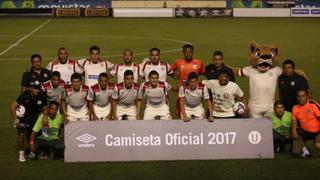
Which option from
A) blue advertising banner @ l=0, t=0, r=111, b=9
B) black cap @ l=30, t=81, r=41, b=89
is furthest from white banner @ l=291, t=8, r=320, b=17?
black cap @ l=30, t=81, r=41, b=89

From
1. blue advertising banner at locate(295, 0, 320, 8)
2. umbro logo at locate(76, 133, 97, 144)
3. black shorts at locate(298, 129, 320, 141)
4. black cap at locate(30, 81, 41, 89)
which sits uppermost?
blue advertising banner at locate(295, 0, 320, 8)

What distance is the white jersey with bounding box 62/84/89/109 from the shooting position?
42.3ft

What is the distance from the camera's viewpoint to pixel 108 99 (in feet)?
43.4

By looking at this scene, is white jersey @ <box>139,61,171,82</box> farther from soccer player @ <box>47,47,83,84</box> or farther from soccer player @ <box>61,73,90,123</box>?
soccer player @ <box>61,73,90,123</box>

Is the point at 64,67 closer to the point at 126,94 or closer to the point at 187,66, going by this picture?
the point at 126,94

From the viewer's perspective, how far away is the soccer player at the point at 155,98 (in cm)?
1297

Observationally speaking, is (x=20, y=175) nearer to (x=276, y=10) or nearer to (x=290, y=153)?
(x=290, y=153)

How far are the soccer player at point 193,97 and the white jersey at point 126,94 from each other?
0.98 m

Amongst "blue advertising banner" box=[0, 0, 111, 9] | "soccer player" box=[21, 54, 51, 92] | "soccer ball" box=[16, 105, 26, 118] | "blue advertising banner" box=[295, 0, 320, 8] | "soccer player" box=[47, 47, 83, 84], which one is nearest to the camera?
"soccer ball" box=[16, 105, 26, 118]

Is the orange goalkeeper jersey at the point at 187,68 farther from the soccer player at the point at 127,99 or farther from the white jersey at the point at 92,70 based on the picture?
the white jersey at the point at 92,70

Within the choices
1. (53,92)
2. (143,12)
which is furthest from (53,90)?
(143,12)

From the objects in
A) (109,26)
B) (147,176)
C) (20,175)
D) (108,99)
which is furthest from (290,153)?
(109,26)

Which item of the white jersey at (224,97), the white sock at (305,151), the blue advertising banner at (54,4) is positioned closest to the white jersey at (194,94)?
the white jersey at (224,97)

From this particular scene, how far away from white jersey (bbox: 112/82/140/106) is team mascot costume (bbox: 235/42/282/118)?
2.38 m
